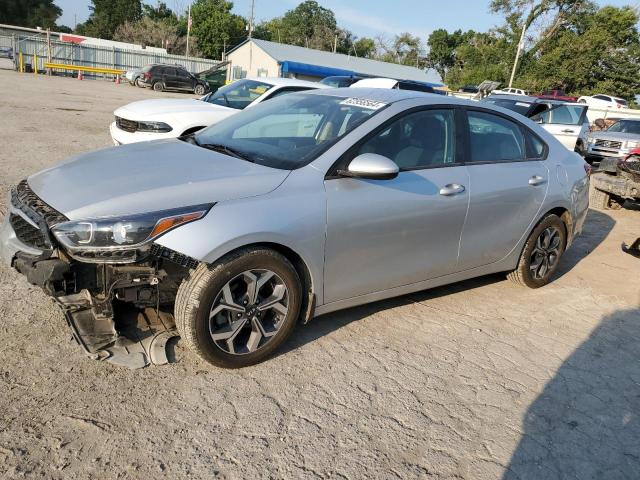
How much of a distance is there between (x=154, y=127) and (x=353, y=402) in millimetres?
5376

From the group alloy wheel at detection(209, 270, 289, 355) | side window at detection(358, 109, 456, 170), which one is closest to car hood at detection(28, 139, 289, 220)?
alloy wheel at detection(209, 270, 289, 355)

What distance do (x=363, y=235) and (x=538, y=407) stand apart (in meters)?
1.48

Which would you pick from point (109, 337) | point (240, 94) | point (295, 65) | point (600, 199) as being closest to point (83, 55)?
point (295, 65)

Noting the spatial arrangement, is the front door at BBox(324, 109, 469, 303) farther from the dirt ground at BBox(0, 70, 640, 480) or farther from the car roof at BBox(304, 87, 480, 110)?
the dirt ground at BBox(0, 70, 640, 480)

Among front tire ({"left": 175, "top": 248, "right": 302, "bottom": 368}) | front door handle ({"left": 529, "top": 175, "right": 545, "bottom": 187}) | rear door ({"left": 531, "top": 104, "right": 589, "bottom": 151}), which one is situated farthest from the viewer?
rear door ({"left": 531, "top": 104, "right": 589, "bottom": 151})

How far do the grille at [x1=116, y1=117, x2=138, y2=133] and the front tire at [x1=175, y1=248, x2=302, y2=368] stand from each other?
491 cm

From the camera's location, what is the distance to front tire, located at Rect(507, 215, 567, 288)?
481 centimetres

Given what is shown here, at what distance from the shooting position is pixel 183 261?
2848 mm

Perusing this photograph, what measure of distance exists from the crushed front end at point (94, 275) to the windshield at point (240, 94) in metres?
5.88

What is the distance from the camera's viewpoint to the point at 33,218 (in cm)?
295

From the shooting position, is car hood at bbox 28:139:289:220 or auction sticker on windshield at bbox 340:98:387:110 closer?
car hood at bbox 28:139:289:220

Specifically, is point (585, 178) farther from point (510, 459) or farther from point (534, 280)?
point (510, 459)

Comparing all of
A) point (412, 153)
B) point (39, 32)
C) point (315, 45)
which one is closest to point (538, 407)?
point (412, 153)

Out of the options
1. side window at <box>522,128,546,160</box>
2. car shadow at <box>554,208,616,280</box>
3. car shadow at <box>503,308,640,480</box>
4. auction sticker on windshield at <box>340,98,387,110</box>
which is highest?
auction sticker on windshield at <box>340,98,387,110</box>
